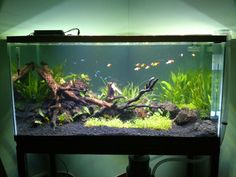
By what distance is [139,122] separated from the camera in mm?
1246

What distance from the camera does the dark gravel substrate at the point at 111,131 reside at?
1215mm

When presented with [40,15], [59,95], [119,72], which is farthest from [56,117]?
[40,15]

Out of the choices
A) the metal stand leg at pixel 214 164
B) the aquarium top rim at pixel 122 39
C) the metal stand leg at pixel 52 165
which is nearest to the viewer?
the aquarium top rim at pixel 122 39

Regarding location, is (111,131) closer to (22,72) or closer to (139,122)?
(139,122)

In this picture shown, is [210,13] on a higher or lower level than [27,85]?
higher

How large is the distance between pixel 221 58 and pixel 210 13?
44 centimetres

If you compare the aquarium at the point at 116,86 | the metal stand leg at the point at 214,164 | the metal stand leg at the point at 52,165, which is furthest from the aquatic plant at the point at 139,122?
the metal stand leg at the point at 52,165

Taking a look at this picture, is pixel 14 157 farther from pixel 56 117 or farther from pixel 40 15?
pixel 40 15

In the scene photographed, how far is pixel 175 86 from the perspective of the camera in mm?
1213

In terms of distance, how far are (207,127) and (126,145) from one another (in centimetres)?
39

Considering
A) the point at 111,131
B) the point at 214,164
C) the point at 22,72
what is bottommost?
the point at 214,164

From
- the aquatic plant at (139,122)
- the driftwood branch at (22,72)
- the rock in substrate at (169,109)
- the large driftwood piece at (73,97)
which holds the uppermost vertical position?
the driftwood branch at (22,72)

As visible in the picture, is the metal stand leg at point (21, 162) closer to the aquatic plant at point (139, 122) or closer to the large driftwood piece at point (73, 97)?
the large driftwood piece at point (73, 97)

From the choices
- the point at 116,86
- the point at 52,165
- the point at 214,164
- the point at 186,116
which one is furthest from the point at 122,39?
the point at 52,165
